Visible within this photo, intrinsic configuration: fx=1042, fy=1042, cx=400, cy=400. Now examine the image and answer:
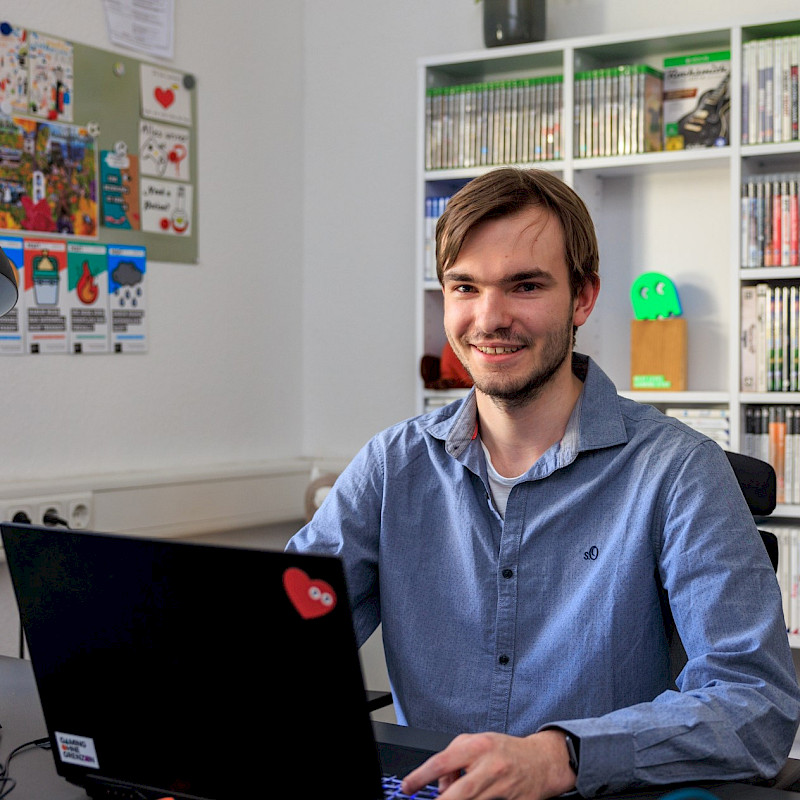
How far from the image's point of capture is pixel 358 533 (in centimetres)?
147

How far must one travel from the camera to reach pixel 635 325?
273cm

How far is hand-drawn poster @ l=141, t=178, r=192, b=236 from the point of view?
2.76m

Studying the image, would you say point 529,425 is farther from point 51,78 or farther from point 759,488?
point 51,78

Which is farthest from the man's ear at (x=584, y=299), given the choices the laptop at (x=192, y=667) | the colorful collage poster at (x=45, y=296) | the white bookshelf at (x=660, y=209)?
the colorful collage poster at (x=45, y=296)

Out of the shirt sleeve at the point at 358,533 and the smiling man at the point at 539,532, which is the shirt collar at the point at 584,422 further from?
the shirt sleeve at the point at 358,533

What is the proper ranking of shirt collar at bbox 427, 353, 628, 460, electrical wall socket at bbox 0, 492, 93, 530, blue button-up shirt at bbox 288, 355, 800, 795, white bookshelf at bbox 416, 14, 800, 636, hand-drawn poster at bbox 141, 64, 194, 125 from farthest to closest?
hand-drawn poster at bbox 141, 64, 194, 125
white bookshelf at bbox 416, 14, 800, 636
electrical wall socket at bbox 0, 492, 93, 530
shirt collar at bbox 427, 353, 628, 460
blue button-up shirt at bbox 288, 355, 800, 795

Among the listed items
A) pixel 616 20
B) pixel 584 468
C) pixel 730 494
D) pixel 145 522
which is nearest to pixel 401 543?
pixel 584 468

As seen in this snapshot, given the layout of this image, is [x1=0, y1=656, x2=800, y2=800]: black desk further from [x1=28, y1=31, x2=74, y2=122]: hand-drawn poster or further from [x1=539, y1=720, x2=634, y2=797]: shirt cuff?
[x1=28, y1=31, x2=74, y2=122]: hand-drawn poster

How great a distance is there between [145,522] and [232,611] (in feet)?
6.12

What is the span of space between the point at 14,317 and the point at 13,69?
1.87ft

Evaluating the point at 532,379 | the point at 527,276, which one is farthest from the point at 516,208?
the point at 532,379

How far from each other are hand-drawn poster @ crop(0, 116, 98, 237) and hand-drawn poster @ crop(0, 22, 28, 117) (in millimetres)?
32

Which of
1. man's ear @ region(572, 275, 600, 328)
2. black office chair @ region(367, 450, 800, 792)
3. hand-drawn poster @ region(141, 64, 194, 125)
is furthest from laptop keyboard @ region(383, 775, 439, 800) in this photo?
hand-drawn poster @ region(141, 64, 194, 125)

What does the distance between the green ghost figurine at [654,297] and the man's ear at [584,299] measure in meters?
1.27
